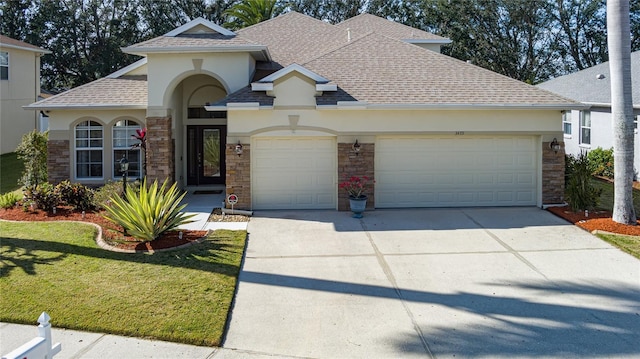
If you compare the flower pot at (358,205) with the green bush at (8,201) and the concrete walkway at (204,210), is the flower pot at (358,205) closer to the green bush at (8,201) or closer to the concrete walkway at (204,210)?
the concrete walkway at (204,210)

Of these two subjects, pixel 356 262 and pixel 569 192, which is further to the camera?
pixel 569 192

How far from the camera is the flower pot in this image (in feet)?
45.8

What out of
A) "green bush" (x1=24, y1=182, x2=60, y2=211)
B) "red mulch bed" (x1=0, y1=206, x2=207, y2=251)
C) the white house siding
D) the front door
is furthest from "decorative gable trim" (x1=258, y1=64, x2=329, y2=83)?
the white house siding

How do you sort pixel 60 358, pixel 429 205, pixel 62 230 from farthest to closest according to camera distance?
1. pixel 429 205
2. pixel 62 230
3. pixel 60 358

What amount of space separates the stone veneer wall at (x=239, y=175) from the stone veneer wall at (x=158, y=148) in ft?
8.37

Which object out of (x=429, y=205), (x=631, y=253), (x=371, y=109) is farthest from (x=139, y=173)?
(x=631, y=253)

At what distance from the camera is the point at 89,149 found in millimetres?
17672

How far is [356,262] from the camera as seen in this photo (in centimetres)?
1025

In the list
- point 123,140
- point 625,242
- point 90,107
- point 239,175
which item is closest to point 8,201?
point 90,107

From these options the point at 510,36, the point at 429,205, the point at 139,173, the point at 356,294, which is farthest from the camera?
the point at 510,36

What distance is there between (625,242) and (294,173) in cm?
802

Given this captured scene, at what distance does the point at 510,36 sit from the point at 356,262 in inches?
1524

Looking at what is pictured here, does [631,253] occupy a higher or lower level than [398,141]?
lower

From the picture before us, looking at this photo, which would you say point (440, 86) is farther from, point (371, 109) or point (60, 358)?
point (60, 358)
